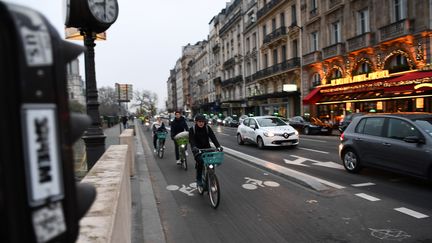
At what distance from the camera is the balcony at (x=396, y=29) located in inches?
926

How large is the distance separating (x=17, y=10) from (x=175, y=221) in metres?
5.71

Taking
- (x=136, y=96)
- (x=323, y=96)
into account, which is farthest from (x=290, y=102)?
(x=136, y=96)

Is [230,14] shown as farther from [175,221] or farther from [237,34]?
[175,221]

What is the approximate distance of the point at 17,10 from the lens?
2.38ft

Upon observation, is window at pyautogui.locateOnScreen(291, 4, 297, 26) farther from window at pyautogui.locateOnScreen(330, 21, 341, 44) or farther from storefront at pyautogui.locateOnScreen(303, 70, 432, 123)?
storefront at pyautogui.locateOnScreen(303, 70, 432, 123)

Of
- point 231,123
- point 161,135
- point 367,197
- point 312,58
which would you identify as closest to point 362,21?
point 312,58

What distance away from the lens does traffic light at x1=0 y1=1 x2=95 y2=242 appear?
718mm

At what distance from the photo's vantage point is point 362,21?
96.6 ft

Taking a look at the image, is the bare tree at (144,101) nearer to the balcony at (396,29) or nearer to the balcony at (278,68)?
the balcony at (278,68)

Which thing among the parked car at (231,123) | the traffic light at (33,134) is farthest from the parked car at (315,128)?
the traffic light at (33,134)

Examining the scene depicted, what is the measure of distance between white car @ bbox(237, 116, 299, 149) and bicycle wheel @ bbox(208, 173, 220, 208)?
31.6 ft

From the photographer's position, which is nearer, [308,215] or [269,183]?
[308,215]

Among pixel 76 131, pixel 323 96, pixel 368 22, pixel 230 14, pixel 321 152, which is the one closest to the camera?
pixel 76 131

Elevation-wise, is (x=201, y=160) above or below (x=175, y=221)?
above
